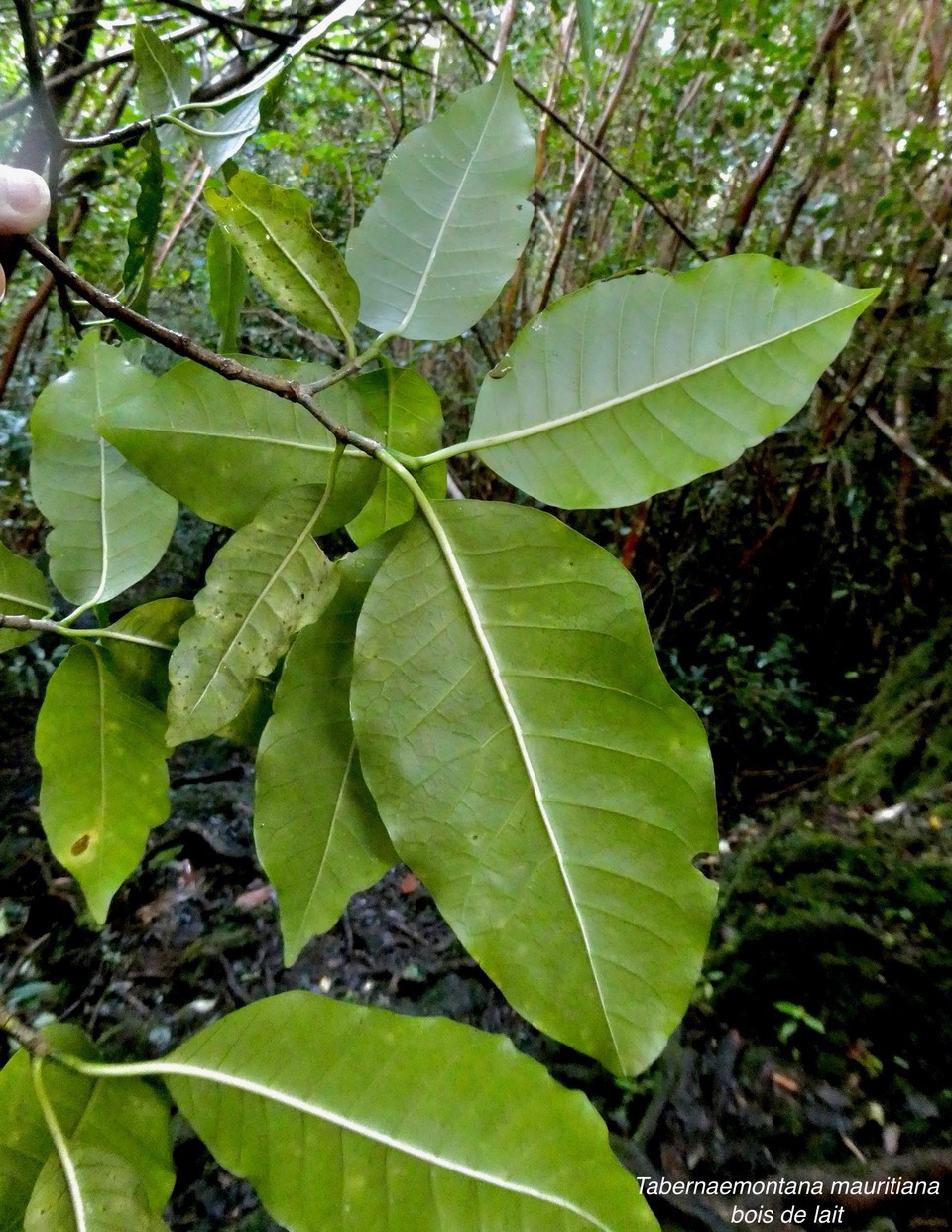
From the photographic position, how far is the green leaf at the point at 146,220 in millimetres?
551

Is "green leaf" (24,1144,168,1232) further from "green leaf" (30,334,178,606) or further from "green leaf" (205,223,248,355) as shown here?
"green leaf" (205,223,248,355)

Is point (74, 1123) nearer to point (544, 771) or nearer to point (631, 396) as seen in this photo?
point (544, 771)

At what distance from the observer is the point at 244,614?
34 cm

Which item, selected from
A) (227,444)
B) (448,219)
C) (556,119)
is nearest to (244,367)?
(227,444)

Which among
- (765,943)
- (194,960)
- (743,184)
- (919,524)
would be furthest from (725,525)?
(194,960)

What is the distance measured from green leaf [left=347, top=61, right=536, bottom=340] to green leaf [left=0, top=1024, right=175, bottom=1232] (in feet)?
1.39

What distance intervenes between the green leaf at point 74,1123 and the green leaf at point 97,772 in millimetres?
77

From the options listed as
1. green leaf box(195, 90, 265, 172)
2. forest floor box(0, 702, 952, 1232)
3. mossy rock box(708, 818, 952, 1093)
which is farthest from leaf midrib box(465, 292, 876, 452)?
mossy rock box(708, 818, 952, 1093)

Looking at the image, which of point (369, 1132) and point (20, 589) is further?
point (20, 589)

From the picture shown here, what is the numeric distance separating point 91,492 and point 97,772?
0.61 ft

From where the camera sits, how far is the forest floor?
128 cm

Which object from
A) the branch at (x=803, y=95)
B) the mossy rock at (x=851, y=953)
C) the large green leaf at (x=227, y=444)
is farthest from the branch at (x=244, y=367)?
the branch at (x=803, y=95)

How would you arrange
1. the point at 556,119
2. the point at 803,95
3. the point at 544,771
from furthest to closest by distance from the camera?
the point at 803,95 < the point at 556,119 < the point at 544,771

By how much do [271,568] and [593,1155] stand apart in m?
0.31
